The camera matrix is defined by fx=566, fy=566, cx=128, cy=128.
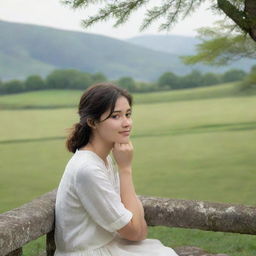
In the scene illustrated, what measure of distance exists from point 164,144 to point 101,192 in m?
7.26

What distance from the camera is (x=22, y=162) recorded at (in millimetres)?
8047

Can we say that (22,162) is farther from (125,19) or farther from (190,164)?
(125,19)

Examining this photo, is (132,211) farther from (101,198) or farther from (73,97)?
(73,97)

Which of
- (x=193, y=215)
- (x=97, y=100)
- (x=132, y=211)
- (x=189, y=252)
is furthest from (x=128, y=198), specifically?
(x=189, y=252)

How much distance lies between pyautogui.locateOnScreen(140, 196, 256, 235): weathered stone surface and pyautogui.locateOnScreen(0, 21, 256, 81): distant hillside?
1305 cm

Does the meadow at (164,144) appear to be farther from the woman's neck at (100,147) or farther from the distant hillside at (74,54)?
the distant hillside at (74,54)

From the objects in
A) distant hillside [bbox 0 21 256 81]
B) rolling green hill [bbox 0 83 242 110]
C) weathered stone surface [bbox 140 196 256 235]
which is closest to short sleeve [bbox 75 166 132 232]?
weathered stone surface [bbox 140 196 256 235]

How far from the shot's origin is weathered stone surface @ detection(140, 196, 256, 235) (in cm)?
174

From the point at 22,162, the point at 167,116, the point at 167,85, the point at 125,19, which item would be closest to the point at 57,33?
the point at 167,85


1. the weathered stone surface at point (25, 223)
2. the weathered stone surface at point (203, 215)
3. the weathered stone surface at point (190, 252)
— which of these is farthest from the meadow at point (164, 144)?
the weathered stone surface at point (25, 223)

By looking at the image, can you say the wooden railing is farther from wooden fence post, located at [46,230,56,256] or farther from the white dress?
the white dress

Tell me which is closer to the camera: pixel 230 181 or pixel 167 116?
pixel 230 181

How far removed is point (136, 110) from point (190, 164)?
2498mm

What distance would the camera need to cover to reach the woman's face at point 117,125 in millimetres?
1443
